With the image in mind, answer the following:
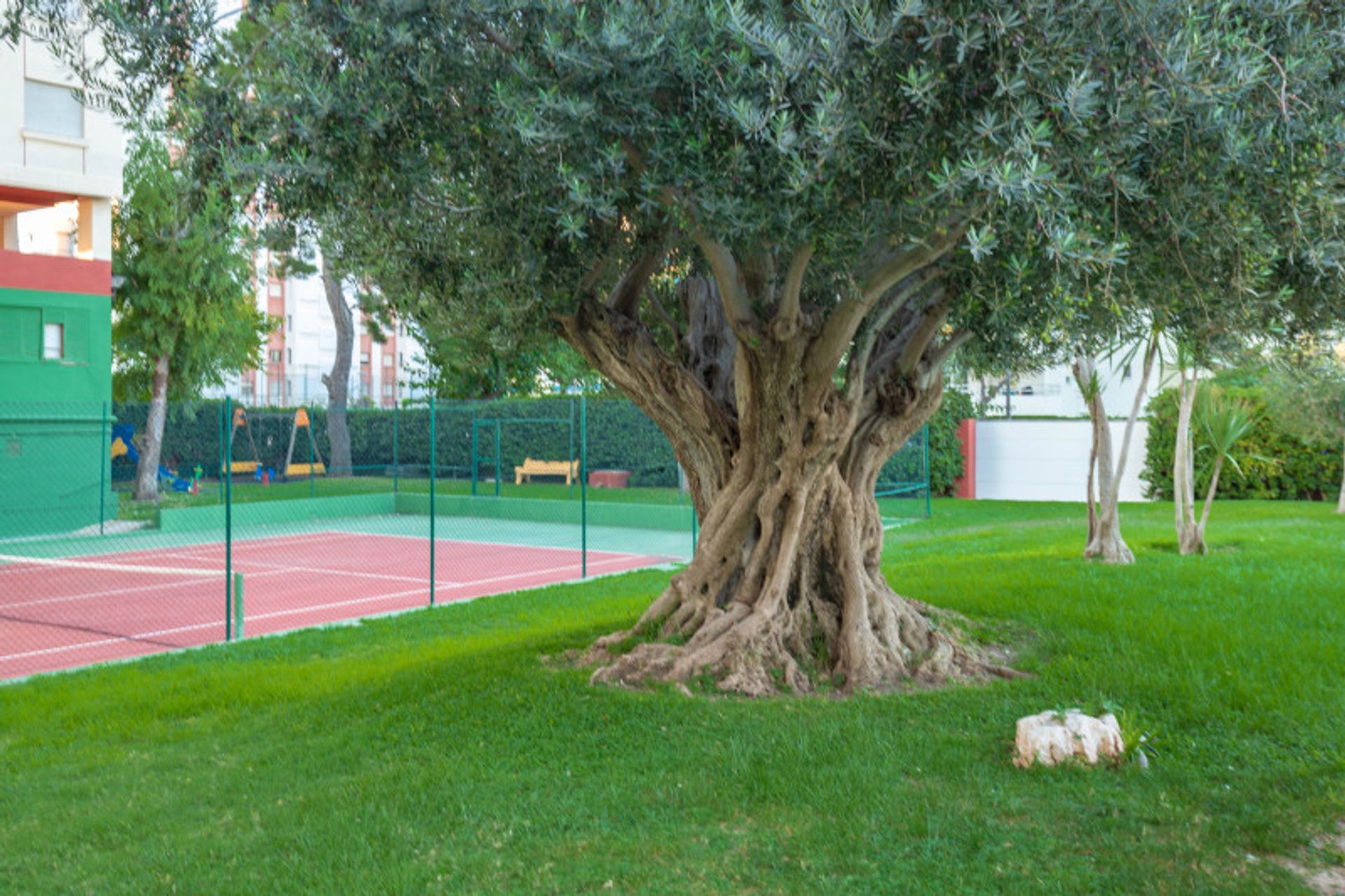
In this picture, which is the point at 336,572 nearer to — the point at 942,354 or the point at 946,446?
the point at 942,354

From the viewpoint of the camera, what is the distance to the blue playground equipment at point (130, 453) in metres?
28.1

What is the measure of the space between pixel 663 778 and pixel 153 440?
76.7ft

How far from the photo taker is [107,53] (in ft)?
23.2

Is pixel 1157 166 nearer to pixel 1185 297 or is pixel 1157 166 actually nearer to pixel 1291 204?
Answer: pixel 1291 204

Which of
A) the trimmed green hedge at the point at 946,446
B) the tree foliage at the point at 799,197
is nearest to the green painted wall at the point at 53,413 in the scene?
the tree foliage at the point at 799,197

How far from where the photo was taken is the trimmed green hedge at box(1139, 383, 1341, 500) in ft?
83.7

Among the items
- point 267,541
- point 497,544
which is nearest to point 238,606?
point 497,544

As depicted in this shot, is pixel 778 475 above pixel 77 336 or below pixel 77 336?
below

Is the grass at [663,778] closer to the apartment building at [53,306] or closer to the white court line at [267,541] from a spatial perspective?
the white court line at [267,541]

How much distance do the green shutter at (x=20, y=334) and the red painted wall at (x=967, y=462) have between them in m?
20.5

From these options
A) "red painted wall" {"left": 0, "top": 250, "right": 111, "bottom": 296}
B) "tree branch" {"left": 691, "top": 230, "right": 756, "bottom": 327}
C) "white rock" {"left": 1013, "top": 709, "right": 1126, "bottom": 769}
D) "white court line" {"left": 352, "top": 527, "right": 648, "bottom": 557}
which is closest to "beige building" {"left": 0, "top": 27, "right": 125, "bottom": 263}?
"red painted wall" {"left": 0, "top": 250, "right": 111, "bottom": 296}

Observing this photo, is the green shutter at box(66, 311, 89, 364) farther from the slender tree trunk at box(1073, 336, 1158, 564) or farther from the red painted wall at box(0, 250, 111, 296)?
the slender tree trunk at box(1073, 336, 1158, 564)

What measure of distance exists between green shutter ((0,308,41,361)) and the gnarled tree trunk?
1879 cm

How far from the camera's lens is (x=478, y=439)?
111 ft
